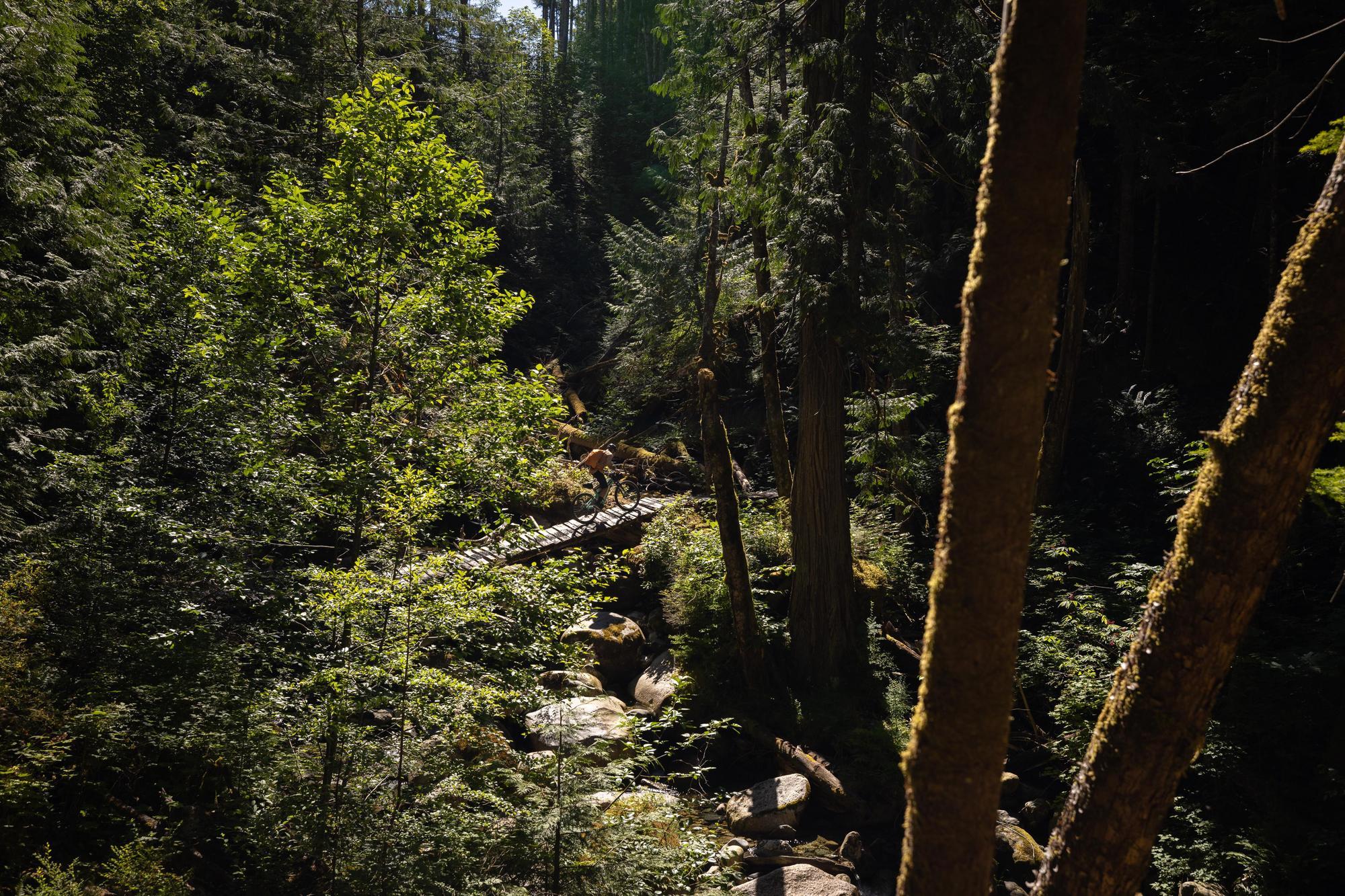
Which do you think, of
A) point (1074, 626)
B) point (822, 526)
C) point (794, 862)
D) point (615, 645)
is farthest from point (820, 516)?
point (794, 862)

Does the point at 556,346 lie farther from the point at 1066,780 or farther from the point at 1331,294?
the point at 1331,294

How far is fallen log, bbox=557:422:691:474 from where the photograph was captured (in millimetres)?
16094

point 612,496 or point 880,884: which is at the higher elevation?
point 612,496

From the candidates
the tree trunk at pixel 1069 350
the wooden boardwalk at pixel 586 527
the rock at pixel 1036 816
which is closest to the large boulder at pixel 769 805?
the rock at pixel 1036 816

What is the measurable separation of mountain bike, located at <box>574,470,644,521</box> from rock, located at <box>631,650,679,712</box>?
130 inches

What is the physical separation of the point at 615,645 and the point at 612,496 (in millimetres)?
4082

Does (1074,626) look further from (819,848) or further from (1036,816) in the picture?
(819,848)

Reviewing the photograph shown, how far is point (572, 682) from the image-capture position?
659 centimetres

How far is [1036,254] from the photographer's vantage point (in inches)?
106

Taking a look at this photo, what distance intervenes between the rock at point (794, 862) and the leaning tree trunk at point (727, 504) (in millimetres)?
2473

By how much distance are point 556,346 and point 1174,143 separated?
53.5 ft

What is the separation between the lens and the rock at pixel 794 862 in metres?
7.30

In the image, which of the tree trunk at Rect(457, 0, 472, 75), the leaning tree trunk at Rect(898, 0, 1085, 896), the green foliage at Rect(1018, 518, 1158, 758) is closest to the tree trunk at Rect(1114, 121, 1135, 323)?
the green foliage at Rect(1018, 518, 1158, 758)

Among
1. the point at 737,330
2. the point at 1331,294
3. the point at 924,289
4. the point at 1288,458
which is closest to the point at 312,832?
the point at 1288,458
